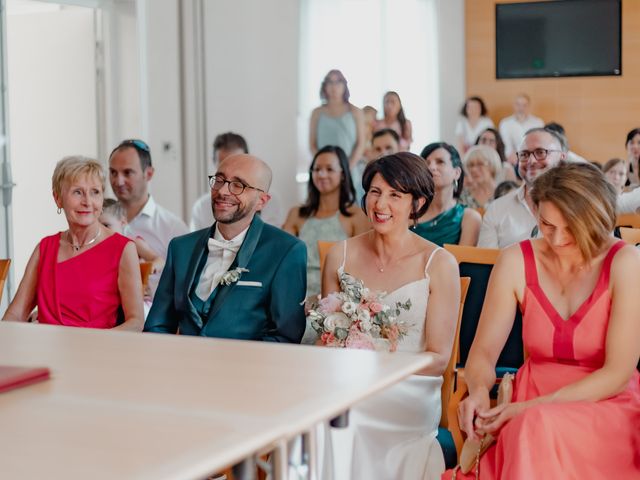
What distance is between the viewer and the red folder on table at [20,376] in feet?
6.82

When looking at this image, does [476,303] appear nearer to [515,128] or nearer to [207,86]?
[207,86]

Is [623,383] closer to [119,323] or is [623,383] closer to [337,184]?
[119,323]

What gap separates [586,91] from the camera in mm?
13422

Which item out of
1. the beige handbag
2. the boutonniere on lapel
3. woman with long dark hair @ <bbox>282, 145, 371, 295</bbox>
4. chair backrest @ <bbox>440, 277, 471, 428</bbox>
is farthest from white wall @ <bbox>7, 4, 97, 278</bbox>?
the beige handbag

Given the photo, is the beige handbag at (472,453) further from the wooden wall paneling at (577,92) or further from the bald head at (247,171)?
the wooden wall paneling at (577,92)

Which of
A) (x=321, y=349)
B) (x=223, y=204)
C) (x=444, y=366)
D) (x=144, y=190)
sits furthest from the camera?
(x=144, y=190)

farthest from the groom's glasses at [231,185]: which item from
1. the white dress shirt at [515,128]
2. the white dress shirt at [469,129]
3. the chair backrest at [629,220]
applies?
the white dress shirt at [515,128]

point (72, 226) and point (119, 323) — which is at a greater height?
point (72, 226)

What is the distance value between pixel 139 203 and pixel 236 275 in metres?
2.17

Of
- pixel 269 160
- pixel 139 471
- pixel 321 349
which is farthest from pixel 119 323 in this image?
pixel 269 160

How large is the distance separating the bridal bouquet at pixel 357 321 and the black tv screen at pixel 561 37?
10488 mm

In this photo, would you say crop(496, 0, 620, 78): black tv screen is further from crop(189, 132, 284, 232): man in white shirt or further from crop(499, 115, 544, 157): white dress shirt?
crop(189, 132, 284, 232): man in white shirt

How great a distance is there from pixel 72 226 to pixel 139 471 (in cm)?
285

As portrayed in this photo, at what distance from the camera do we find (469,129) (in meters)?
13.1
